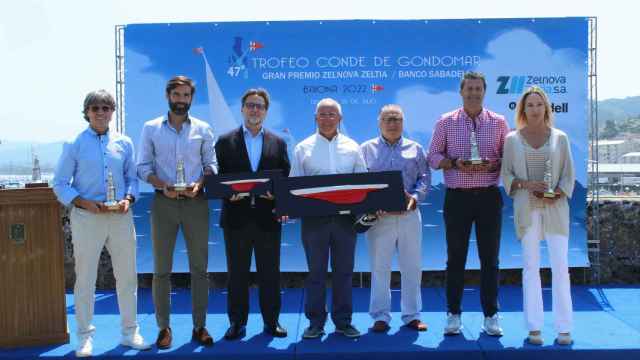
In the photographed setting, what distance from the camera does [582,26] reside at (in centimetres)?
607

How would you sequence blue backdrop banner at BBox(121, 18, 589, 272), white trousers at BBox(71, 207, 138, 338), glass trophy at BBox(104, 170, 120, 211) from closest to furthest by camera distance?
glass trophy at BBox(104, 170, 120, 211) < white trousers at BBox(71, 207, 138, 338) < blue backdrop banner at BBox(121, 18, 589, 272)

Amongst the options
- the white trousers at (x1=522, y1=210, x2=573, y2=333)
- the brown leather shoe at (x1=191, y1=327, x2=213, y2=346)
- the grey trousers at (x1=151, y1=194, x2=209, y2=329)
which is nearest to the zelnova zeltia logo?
the white trousers at (x1=522, y1=210, x2=573, y2=333)

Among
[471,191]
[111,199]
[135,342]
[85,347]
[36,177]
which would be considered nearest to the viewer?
[111,199]

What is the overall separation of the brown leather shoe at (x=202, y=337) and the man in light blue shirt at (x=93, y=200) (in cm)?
36

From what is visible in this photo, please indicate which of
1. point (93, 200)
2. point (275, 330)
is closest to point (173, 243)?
point (93, 200)

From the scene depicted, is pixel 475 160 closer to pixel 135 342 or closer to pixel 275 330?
pixel 275 330

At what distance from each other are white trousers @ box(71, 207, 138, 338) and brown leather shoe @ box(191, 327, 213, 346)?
0.47 metres

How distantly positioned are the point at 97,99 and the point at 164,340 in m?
1.73

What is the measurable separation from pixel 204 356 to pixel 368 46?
3.48m

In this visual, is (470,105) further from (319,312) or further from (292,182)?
(319,312)

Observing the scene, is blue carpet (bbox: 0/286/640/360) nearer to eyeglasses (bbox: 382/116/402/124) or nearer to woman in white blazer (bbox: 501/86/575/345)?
woman in white blazer (bbox: 501/86/575/345)

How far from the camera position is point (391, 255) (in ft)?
15.3

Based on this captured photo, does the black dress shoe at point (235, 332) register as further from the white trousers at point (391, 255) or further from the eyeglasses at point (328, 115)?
the eyeglasses at point (328, 115)

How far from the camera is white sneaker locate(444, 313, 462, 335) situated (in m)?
4.46
